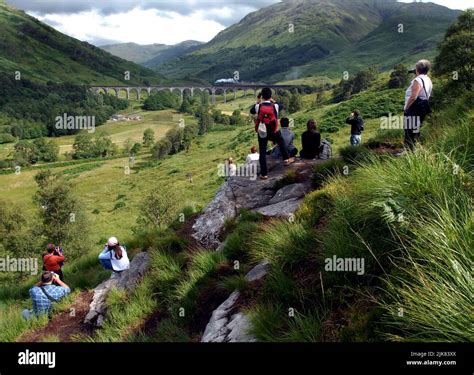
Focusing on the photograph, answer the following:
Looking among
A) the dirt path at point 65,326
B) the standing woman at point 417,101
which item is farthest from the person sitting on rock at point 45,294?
the standing woman at point 417,101

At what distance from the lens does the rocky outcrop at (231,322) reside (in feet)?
15.9

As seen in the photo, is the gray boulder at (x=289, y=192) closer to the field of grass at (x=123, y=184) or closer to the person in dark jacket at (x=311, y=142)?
the person in dark jacket at (x=311, y=142)

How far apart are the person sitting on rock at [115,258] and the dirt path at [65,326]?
1035 mm

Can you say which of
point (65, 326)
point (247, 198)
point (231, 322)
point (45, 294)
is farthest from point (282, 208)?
point (45, 294)

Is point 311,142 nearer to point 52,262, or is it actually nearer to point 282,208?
point 282,208

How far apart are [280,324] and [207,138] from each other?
117823 millimetres

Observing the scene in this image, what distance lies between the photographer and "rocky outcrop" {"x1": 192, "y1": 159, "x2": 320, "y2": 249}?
33.6ft

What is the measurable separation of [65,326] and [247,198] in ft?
20.5

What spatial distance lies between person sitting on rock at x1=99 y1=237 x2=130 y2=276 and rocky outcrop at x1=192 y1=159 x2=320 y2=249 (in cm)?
217

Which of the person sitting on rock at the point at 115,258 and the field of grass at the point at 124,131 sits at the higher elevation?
the field of grass at the point at 124,131

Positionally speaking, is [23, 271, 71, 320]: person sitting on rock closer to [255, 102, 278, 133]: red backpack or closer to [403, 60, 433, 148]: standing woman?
[255, 102, 278, 133]: red backpack

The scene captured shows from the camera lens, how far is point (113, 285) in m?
9.70

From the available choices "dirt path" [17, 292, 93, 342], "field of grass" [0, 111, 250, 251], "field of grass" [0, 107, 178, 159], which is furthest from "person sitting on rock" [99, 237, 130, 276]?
"field of grass" [0, 107, 178, 159]
